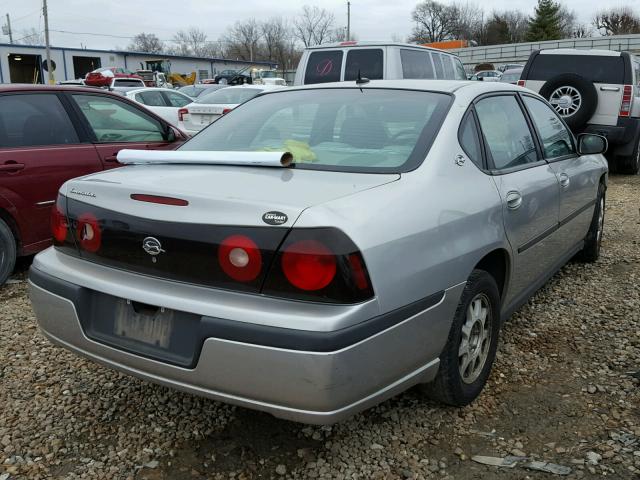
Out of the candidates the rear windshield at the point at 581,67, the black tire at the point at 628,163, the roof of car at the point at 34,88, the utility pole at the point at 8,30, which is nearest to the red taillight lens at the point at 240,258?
the roof of car at the point at 34,88

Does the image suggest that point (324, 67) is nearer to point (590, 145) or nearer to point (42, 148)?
point (42, 148)

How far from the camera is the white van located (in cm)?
877

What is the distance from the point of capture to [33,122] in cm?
468

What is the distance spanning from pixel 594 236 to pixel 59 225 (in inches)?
162

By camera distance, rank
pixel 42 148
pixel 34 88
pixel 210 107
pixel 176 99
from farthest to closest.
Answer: pixel 176 99 < pixel 210 107 < pixel 34 88 < pixel 42 148

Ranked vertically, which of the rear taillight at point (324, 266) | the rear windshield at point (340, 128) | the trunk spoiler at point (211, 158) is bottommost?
the rear taillight at point (324, 266)

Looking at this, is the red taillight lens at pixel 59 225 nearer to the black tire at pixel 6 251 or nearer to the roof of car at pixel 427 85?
the roof of car at pixel 427 85

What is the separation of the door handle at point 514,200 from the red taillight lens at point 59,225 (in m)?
2.04

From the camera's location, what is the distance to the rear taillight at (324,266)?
1.99m

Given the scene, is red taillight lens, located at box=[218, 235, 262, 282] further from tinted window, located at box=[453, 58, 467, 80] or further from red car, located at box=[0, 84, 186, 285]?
tinted window, located at box=[453, 58, 467, 80]

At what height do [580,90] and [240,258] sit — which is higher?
[580,90]

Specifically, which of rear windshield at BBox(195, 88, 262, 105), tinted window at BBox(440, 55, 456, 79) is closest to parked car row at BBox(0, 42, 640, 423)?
tinted window at BBox(440, 55, 456, 79)

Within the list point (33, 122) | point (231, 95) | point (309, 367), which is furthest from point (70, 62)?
point (309, 367)

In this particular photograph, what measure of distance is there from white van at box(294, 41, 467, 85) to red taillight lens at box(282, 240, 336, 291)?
700cm
